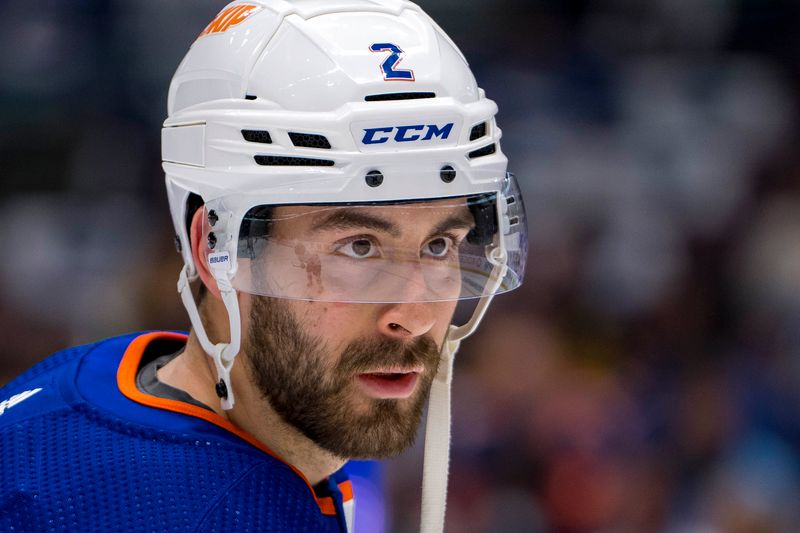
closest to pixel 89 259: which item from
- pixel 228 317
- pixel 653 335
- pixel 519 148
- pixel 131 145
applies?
pixel 131 145

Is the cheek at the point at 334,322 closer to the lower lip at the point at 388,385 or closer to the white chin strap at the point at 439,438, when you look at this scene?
the lower lip at the point at 388,385

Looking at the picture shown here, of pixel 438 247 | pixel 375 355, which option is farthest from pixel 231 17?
pixel 375 355

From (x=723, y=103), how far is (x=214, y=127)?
3.41 metres

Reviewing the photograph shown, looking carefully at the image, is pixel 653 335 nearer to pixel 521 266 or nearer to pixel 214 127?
pixel 521 266

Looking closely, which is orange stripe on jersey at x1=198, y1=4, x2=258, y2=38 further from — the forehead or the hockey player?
the forehead

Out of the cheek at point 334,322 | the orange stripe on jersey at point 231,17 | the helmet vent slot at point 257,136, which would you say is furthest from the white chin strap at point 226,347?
the orange stripe on jersey at point 231,17

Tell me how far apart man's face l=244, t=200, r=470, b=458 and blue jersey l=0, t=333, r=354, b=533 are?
0.11m

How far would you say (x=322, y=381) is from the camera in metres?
1.69

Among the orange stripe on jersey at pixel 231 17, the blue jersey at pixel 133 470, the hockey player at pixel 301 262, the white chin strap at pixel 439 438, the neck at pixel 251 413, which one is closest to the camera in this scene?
the blue jersey at pixel 133 470

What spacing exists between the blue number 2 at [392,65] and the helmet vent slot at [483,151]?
18 cm

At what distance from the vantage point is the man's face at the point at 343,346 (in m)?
1.68

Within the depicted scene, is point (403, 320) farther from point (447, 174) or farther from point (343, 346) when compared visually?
point (447, 174)

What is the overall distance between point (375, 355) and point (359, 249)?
18 centimetres

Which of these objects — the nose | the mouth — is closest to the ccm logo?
the nose
